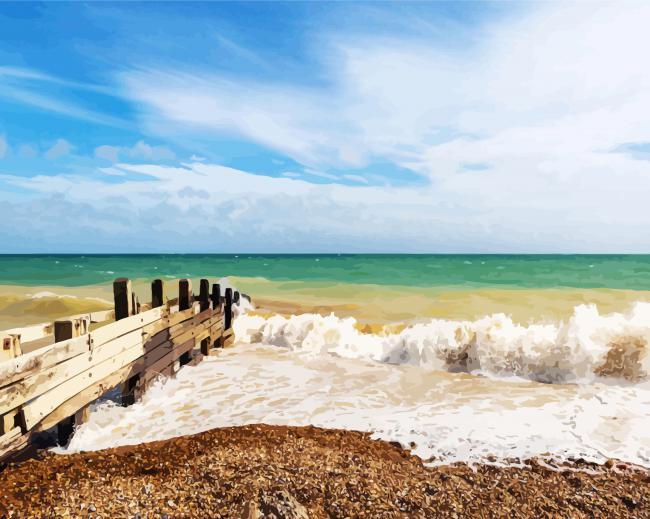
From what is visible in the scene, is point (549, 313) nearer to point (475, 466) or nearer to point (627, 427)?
point (627, 427)

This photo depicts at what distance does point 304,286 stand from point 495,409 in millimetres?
27019

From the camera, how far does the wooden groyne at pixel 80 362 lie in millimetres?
4441

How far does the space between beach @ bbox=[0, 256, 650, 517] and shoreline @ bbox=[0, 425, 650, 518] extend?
18 millimetres

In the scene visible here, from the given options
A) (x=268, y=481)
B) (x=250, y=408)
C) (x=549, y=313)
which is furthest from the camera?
(x=549, y=313)

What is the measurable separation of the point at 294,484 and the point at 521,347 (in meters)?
7.42

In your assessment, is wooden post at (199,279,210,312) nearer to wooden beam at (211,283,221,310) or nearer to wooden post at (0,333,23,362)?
wooden beam at (211,283,221,310)

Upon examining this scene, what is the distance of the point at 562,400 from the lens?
8008 millimetres

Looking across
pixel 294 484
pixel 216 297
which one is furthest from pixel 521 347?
pixel 294 484

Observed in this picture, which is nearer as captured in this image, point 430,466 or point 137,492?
point 137,492

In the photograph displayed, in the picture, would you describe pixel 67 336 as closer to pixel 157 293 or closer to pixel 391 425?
pixel 157 293

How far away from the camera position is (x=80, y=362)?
5.44 m

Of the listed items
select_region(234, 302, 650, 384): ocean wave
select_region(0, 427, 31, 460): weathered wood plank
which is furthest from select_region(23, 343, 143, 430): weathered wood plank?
select_region(234, 302, 650, 384): ocean wave

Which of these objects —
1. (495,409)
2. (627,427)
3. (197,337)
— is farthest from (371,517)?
(197,337)

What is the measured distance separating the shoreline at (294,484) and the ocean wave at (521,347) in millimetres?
4804
